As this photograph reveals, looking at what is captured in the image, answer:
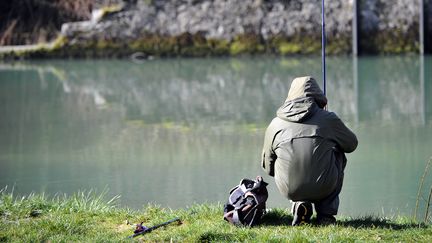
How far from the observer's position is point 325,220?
18.7 feet

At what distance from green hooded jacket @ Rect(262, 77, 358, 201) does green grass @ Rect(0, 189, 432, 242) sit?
0.25 m

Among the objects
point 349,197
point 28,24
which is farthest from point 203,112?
point 28,24

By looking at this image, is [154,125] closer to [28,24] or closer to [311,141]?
[311,141]

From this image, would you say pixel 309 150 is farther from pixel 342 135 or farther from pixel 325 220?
Result: pixel 325 220

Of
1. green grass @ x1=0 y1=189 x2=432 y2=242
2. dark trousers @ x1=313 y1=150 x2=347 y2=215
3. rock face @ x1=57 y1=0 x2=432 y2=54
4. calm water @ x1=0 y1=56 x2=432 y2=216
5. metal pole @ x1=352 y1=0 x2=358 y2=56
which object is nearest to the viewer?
green grass @ x1=0 y1=189 x2=432 y2=242

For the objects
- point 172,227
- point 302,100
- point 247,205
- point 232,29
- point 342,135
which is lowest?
point 172,227

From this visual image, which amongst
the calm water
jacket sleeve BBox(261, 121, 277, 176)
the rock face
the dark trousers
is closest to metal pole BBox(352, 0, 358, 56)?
the rock face

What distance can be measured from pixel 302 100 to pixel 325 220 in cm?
77

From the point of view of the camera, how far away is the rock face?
19.9 m

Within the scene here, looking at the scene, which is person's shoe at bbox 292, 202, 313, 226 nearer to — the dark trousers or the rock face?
the dark trousers

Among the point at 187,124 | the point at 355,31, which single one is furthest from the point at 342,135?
the point at 355,31

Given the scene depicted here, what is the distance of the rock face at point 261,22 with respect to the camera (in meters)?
19.9

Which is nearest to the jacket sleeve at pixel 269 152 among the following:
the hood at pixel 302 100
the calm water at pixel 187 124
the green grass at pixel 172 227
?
the hood at pixel 302 100

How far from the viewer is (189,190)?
8164 millimetres
